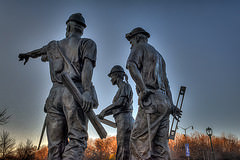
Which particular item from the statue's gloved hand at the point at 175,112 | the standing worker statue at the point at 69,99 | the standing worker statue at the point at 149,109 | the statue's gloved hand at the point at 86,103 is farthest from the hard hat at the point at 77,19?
the statue's gloved hand at the point at 175,112

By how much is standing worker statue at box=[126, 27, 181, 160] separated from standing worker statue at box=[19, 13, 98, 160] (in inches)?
50.7

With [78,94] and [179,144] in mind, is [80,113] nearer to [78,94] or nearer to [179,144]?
[78,94]

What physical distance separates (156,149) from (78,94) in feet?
7.44

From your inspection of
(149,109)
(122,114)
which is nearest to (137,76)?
(149,109)

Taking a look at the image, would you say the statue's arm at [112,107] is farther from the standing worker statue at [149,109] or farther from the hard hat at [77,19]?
the hard hat at [77,19]

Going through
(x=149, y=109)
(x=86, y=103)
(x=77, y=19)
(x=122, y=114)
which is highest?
(x=77, y=19)

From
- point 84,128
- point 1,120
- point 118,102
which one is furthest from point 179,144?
point 84,128

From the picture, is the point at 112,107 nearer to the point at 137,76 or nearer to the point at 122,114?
the point at 122,114

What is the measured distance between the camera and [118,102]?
6270 millimetres

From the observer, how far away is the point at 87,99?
3023 millimetres

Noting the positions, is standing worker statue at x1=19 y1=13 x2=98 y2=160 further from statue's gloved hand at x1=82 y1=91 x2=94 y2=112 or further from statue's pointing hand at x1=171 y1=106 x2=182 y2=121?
statue's pointing hand at x1=171 y1=106 x2=182 y2=121

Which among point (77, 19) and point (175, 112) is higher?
point (77, 19)

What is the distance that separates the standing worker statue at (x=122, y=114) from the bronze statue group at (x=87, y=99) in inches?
1.2

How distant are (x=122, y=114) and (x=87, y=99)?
3383 mm
